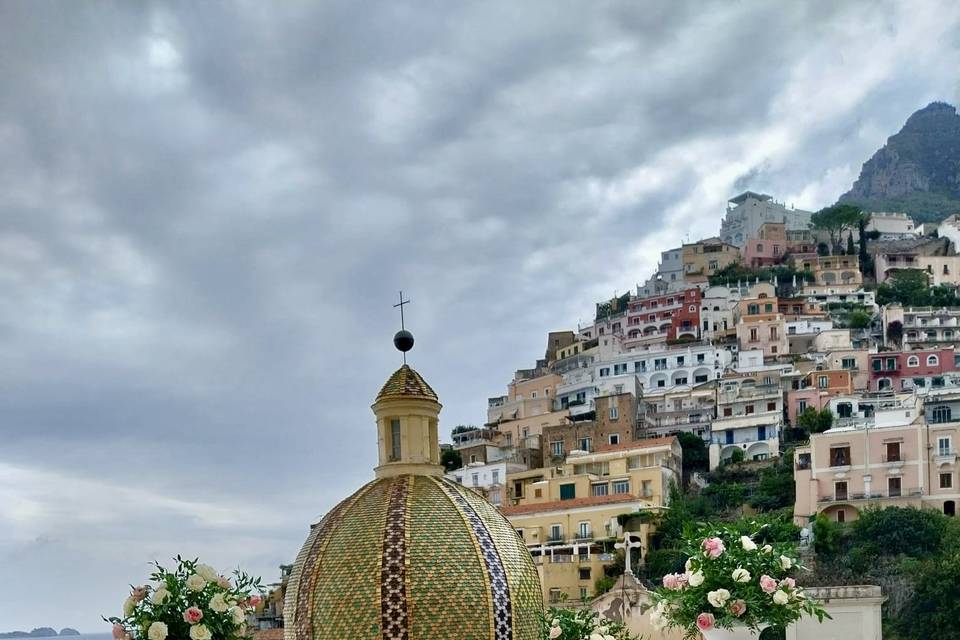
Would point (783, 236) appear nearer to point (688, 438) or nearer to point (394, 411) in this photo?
point (688, 438)

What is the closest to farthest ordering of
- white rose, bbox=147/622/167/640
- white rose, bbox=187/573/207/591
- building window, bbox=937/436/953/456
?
white rose, bbox=147/622/167/640 → white rose, bbox=187/573/207/591 → building window, bbox=937/436/953/456

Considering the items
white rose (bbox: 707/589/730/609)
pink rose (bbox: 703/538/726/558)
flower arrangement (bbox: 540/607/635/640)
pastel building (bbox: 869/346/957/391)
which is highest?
pastel building (bbox: 869/346/957/391)

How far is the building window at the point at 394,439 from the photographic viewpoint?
44.8 ft

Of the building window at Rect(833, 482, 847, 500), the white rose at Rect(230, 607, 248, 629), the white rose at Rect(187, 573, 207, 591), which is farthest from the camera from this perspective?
the building window at Rect(833, 482, 847, 500)

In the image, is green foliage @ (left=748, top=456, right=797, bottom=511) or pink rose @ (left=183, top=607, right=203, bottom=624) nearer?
pink rose @ (left=183, top=607, right=203, bottom=624)

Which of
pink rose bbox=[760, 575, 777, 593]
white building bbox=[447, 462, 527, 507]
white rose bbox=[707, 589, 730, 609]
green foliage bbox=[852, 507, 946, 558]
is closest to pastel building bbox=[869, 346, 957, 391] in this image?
white building bbox=[447, 462, 527, 507]

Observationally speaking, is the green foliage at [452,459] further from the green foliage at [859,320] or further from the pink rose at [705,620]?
the pink rose at [705,620]

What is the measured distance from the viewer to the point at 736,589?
42.9 ft

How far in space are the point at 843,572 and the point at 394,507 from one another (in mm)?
30251

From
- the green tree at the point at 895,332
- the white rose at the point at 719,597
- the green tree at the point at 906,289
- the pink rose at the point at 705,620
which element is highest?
the green tree at the point at 906,289

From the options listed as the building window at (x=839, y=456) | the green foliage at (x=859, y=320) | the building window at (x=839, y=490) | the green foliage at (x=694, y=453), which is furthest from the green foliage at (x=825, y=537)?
the green foliage at (x=859, y=320)

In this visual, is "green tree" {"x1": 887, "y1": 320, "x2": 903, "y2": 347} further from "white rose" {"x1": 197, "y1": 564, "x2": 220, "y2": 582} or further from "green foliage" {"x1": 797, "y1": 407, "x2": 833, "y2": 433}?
"white rose" {"x1": 197, "y1": 564, "x2": 220, "y2": 582}

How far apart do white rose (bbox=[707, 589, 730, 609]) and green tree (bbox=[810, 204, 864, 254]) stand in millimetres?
71354

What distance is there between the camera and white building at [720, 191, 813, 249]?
283ft
